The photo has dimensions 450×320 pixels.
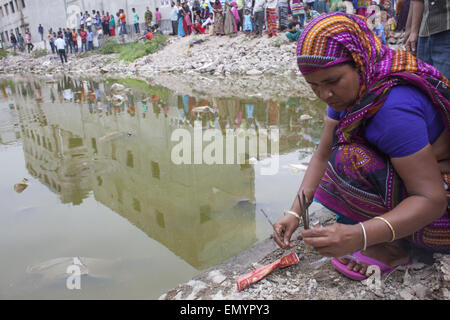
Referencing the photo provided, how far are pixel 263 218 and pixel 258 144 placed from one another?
4.40 feet

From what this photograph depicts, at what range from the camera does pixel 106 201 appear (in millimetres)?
2406

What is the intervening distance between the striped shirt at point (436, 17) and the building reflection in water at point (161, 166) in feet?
4.58

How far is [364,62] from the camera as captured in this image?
1186mm

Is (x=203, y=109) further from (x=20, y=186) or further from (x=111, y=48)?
(x=111, y=48)

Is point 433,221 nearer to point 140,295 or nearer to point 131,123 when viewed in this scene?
point 140,295

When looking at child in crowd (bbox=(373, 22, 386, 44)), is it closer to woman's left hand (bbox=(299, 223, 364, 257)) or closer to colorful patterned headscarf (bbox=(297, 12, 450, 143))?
colorful patterned headscarf (bbox=(297, 12, 450, 143))

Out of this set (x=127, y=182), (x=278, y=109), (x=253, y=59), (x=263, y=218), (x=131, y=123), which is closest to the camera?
(x=263, y=218)

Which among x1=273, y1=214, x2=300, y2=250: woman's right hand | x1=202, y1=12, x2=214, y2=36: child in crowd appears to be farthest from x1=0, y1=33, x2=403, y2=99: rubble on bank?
x1=273, y1=214, x2=300, y2=250: woman's right hand

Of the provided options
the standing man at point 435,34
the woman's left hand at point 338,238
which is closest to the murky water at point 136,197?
the woman's left hand at point 338,238

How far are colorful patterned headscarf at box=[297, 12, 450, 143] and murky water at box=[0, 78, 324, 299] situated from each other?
1.02m

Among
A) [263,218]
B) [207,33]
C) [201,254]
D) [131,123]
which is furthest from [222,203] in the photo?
[207,33]

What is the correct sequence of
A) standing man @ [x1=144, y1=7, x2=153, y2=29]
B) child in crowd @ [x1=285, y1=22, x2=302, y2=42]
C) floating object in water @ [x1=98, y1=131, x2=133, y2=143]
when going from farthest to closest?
standing man @ [x1=144, y1=7, x2=153, y2=29] < child in crowd @ [x1=285, y1=22, x2=302, y2=42] < floating object in water @ [x1=98, y1=131, x2=133, y2=143]

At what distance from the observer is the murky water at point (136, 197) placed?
65.2 inches

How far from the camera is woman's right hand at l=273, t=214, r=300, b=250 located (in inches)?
56.0
